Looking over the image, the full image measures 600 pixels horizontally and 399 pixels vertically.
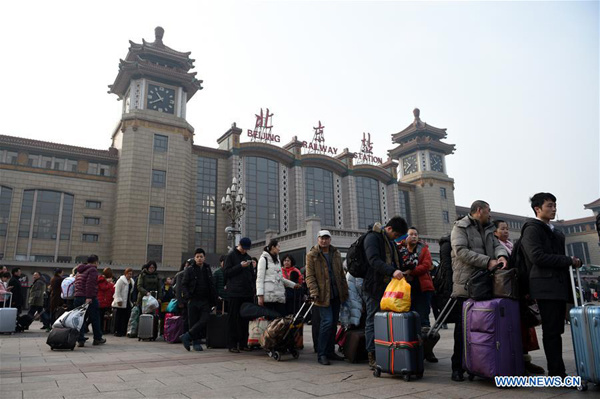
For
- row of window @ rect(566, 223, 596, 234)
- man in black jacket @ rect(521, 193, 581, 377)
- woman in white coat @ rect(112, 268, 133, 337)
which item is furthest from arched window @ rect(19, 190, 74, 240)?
row of window @ rect(566, 223, 596, 234)

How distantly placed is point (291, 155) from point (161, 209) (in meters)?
12.7

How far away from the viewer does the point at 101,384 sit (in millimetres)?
4145

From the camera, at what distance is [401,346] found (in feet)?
13.5

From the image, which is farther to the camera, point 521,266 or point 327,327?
point 327,327

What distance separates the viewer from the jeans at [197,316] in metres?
7.07

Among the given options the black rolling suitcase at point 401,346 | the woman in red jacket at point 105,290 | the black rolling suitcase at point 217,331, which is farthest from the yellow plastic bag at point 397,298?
the woman in red jacket at point 105,290

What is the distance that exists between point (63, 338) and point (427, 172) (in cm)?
4460

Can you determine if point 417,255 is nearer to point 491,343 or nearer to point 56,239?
point 491,343

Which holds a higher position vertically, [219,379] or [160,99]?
[160,99]

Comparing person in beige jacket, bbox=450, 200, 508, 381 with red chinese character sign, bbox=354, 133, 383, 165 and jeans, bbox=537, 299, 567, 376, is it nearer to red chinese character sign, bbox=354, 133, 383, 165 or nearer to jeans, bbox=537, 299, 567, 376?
jeans, bbox=537, 299, 567, 376

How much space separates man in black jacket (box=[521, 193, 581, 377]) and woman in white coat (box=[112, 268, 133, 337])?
858cm

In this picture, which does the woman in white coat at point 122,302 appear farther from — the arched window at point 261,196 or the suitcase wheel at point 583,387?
the arched window at point 261,196

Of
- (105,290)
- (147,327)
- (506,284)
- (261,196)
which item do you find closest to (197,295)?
(147,327)

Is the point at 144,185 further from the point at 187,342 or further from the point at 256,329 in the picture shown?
the point at 256,329
